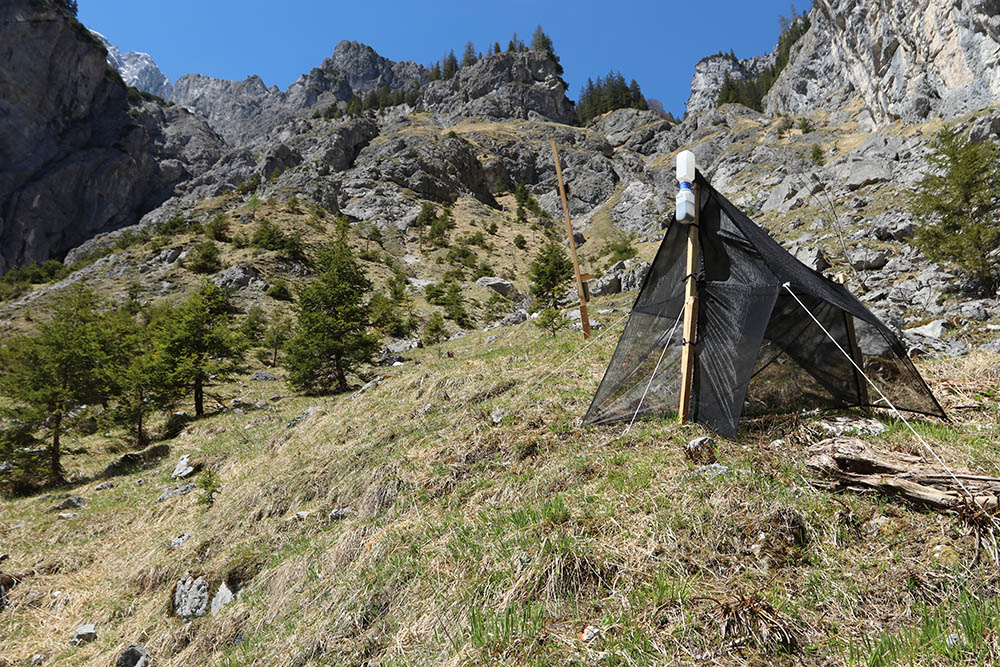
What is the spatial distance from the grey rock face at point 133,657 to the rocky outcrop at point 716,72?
507 feet

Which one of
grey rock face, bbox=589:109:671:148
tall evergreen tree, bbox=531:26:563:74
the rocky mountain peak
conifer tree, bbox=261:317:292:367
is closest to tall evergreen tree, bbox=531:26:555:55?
tall evergreen tree, bbox=531:26:563:74

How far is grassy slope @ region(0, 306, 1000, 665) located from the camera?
2482 millimetres

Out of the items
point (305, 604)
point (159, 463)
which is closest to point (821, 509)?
point (305, 604)

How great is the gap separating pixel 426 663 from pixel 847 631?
2.54 m

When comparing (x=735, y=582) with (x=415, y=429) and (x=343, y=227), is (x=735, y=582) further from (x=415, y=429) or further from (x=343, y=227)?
(x=343, y=227)

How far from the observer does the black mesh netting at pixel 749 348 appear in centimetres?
484

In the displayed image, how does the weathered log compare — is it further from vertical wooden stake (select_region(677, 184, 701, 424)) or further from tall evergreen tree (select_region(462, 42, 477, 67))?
tall evergreen tree (select_region(462, 42, 477, 67))

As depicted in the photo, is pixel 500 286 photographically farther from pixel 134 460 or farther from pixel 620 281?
pixel 134 460

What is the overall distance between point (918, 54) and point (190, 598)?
209ft

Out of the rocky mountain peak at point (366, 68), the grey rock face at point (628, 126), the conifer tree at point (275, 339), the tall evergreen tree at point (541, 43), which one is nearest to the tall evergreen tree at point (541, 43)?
the tall evergreen tree at point (541, 43)

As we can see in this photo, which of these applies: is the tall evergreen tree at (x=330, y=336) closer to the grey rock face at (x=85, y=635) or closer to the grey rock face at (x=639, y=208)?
the grey rock face at (x=85, y=635)

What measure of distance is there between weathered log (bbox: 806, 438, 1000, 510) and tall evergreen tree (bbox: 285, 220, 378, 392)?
601 inches

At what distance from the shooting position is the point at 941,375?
6277 millimetres

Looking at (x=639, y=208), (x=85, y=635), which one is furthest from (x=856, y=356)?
(x=639, y=208)
